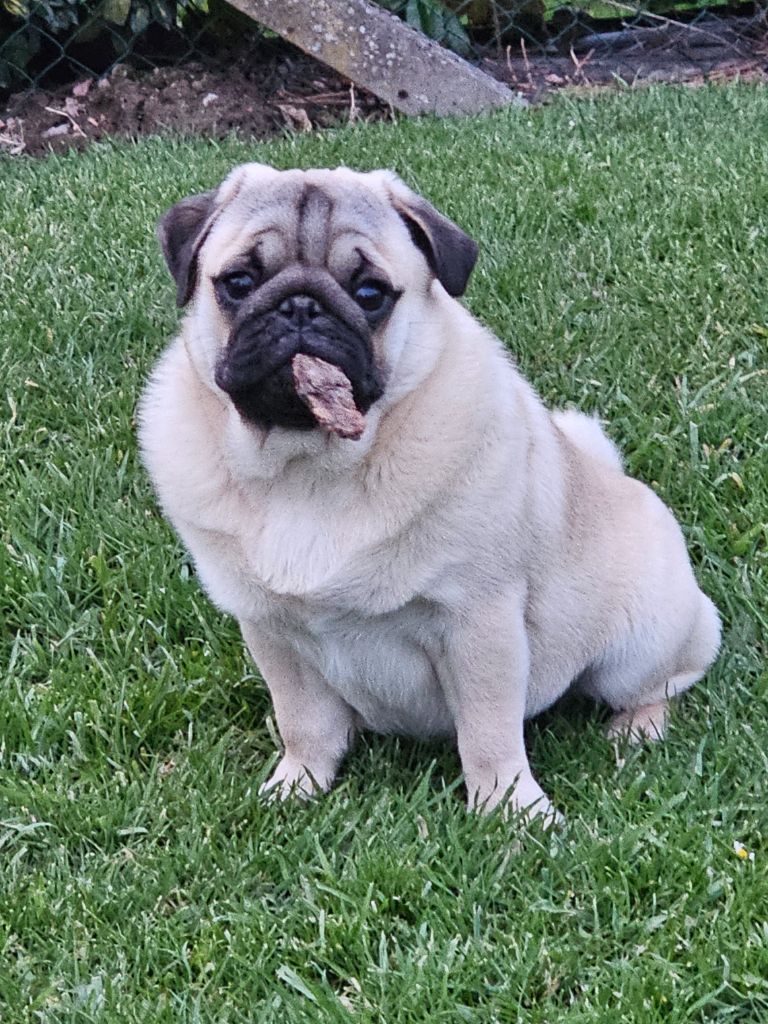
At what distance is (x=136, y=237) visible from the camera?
449cm

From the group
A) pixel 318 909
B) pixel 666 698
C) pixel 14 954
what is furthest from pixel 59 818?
pixel 666 698

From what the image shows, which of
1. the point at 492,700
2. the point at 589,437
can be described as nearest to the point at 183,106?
the point at 589,437

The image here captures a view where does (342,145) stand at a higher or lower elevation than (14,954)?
lower

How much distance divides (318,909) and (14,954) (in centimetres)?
48

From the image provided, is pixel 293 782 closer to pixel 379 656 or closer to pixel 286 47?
pixel 379 656

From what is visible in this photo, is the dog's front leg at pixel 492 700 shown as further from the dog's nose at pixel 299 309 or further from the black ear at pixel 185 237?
A: the black ear at pixel 185 237

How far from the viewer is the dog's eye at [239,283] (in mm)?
2229

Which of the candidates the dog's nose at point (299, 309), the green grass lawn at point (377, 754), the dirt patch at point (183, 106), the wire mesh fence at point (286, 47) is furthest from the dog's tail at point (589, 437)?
the wire mesh fence at point (286, 47)

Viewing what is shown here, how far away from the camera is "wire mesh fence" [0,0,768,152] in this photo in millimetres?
6145

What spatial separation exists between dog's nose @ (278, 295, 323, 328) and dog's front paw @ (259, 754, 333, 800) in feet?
2.83

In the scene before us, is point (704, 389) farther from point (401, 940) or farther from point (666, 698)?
point (401, 940)

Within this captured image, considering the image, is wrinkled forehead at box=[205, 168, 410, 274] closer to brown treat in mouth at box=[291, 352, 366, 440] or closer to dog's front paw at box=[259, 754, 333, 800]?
brown treat in mouth at box=[291, 352, 366, 440]

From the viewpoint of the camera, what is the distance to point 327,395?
83.4 inches

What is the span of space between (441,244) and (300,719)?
36.4 inches
